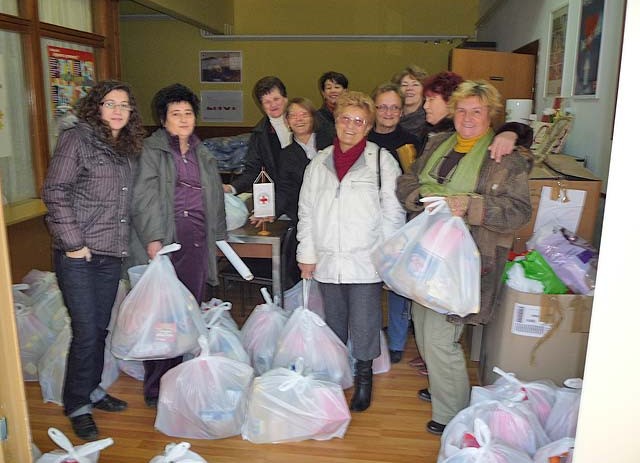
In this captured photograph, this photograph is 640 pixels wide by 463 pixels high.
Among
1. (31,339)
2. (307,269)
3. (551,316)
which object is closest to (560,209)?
(551,316)

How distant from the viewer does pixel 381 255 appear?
2154mm

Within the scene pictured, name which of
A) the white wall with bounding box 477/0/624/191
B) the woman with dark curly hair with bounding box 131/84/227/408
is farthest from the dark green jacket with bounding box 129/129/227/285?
the white wall with bounding box 477/0/624/191

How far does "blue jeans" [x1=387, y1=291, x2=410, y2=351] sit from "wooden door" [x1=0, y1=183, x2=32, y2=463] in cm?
204

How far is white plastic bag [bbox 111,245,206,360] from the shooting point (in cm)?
222

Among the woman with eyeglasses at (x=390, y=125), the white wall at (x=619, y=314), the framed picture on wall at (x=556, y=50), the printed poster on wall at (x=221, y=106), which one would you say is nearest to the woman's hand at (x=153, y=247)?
the woman with eyeglasses at (x=390, y=125)

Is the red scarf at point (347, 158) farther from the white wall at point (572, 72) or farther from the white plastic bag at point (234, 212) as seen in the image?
the white wall at point (572, 72)

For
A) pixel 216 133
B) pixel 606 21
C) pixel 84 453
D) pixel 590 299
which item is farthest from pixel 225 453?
pixel 216 133

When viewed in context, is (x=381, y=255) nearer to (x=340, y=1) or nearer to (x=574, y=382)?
(x=574, y=382)

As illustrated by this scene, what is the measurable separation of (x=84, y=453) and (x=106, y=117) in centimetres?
115

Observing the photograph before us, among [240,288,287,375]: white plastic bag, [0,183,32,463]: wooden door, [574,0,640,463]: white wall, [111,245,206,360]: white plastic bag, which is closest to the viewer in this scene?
[574,0,640,463]: white wall

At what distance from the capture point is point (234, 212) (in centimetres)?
289

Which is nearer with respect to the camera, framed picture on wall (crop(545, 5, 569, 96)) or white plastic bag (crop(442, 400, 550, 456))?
white plastic bag (crop(442, 400, 550, 456))

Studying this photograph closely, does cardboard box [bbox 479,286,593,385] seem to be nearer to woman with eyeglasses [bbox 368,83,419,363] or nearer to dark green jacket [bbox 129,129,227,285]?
woman with eyeglasses [bbox 368,83,419,363]

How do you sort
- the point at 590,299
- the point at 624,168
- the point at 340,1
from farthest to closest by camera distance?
the point at 340,1
the point at 590,299
the point at 624,168
